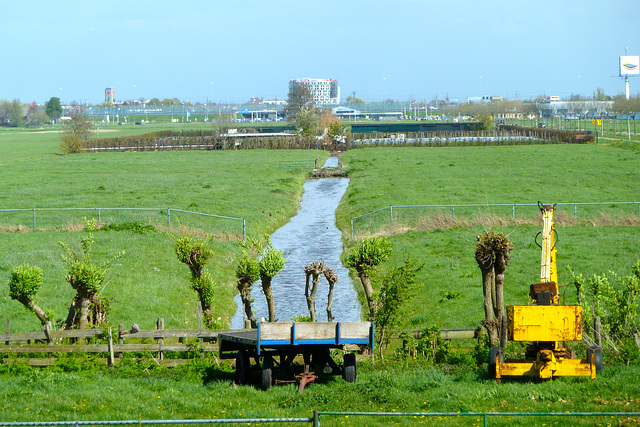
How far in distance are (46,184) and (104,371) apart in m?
51.3

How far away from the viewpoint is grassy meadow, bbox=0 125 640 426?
513 inches

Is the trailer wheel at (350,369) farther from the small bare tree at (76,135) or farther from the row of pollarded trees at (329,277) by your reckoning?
Result: the small bare tree at (76,135)

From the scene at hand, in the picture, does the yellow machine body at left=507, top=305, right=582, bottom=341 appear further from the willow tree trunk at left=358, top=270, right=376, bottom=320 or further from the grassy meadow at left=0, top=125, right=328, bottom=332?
the grassy meadow at left=0, top=125, right=328, bottom=332

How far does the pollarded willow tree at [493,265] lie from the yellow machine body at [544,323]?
212 centimetres

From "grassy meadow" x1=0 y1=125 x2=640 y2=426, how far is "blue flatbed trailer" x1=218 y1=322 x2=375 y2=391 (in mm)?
368

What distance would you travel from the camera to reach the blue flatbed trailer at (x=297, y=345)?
13938 millimetres

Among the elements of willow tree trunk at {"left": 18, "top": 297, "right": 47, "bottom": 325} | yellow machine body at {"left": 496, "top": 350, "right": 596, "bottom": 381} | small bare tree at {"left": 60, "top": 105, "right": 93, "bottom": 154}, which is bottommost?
yellow machine body at {"left": 496, "top": 350, "right": 596, "bottom": 381}

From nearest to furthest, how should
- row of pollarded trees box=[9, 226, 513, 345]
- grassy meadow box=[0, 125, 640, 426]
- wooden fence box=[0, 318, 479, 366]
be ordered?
grassy meadow box=[0, 125, 640, 426], wooden fence box=[0, 318, 479, 366], row of pollarded trees box=[9, 226, 513, 345]

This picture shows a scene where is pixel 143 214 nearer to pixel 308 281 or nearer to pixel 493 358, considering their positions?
pixel 308 281

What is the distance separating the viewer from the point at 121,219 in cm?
4041

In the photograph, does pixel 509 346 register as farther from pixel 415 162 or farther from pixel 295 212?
pixel 415 162

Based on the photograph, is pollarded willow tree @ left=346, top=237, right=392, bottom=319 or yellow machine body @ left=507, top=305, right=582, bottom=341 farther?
pollarded willow tree @ left=346, top=237, right=392, bottom=319

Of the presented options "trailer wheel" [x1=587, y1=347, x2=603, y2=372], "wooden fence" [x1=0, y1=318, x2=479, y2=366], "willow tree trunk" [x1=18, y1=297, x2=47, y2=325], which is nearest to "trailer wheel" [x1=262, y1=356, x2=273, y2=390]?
"wooden fence" [x1=0, y1=318, x2=479, y2=366]

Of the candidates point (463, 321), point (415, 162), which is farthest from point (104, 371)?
point (415, 162)
